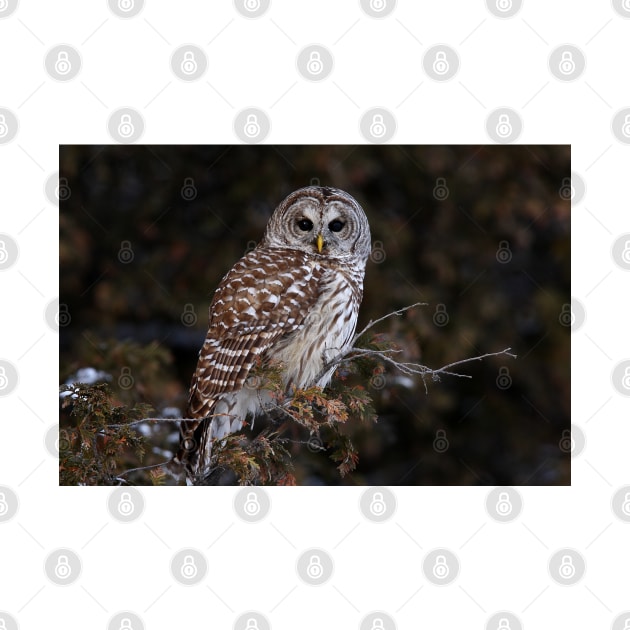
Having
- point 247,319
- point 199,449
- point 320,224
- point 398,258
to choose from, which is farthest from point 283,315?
point 398,258

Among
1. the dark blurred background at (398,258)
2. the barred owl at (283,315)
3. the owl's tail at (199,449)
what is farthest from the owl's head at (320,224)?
the dark blurred background at (398,258)

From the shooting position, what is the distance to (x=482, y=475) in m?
8.43

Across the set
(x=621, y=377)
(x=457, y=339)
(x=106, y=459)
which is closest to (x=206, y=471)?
(x=106, y=459)

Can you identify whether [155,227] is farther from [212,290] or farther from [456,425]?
[456,425]

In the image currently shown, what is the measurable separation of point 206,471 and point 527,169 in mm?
4271

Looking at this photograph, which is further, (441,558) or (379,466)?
(379,466)

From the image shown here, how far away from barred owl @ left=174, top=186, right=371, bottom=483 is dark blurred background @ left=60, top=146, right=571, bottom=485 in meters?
1.51

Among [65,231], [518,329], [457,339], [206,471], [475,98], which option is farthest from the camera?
[518,329]

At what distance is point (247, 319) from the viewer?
17.6 feet

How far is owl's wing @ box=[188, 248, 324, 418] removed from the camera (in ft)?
17.4

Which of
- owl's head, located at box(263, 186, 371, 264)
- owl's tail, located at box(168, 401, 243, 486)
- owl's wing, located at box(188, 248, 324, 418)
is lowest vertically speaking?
owl's tail, located at box(168, 401, 243, 486)

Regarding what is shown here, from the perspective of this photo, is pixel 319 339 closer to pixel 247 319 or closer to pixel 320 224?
pixel 247 319

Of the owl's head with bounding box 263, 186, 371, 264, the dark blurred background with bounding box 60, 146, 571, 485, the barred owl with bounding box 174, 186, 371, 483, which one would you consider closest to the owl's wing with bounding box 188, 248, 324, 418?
the barred owl with bounding box 174, 186, 371, 483

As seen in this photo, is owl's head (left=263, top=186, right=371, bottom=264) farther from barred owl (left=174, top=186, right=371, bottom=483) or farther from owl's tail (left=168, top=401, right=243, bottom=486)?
owl's tail (left=168, top=401, right=243, bottom=486)
